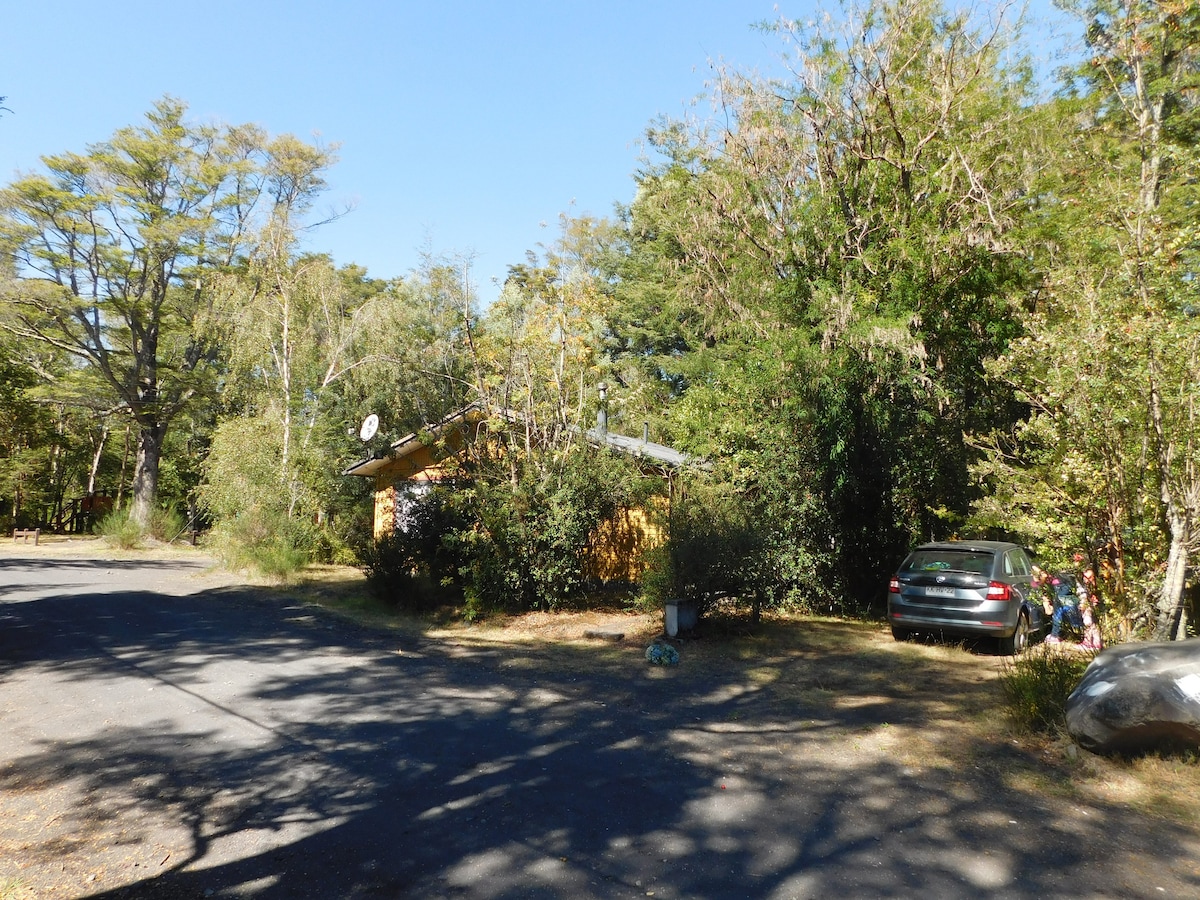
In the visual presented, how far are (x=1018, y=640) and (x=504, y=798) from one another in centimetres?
832

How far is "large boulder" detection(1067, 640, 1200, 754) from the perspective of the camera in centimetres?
555

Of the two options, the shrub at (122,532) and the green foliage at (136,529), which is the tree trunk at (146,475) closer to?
the green foliage at (136,529)

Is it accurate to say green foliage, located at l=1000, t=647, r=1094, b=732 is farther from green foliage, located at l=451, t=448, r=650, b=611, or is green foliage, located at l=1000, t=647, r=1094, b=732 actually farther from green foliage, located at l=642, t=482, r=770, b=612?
green foliage, located at l=451, t=448, r=650, b=611

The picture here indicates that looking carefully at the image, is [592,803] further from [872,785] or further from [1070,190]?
[1070,190]

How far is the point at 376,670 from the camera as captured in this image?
9.27 m

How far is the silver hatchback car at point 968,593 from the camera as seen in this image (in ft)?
33.4

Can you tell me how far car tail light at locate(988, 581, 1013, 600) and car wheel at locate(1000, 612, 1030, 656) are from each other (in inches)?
17.5

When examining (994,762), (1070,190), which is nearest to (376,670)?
(994,762)

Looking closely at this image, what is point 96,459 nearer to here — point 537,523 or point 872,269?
point 537,523

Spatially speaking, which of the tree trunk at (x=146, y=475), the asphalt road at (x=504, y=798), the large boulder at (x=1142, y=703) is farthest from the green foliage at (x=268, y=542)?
the large boulder at (x=1142, y=703)

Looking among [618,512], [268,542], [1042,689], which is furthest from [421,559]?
[1042,689]

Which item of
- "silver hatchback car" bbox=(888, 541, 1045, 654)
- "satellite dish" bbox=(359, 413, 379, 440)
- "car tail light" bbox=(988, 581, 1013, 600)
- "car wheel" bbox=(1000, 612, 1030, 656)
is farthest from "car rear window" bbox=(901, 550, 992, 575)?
"satellite dish" bbox=(359, 413, 379, 440)

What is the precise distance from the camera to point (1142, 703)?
18.6 feet

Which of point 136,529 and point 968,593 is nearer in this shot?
point 968,593
